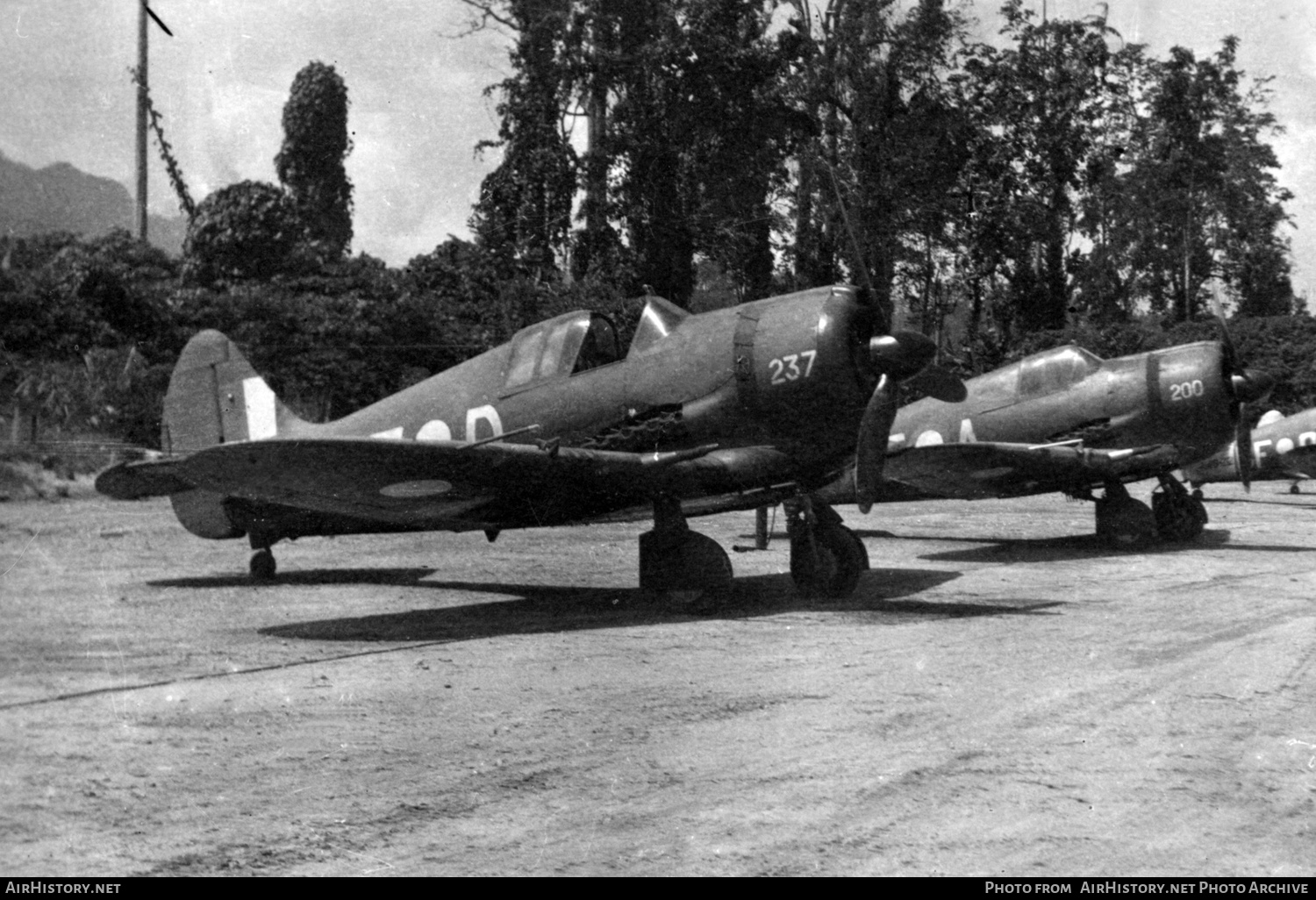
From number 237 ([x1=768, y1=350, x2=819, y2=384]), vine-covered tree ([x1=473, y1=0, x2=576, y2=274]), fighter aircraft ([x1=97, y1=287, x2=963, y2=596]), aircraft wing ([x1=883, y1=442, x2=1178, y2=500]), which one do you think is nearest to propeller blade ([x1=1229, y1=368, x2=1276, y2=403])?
aircraft wing ([x1=883, y1=442, x2=1178, y2=500])

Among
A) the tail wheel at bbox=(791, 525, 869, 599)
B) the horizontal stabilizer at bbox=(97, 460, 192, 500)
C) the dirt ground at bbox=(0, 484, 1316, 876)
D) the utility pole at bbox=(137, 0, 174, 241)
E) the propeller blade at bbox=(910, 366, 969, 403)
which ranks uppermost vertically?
the utility pole at bbox=(137, 0, 174, 241)

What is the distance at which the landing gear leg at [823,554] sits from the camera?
10.1 meters

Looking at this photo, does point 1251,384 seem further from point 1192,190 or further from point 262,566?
point 1192,190

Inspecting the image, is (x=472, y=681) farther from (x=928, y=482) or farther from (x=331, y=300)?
(x=331, y=300)

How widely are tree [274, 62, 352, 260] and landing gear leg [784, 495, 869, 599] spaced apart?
30.3 meters

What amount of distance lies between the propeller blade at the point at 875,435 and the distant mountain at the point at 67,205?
18.4 ft

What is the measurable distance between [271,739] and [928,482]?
422 inches

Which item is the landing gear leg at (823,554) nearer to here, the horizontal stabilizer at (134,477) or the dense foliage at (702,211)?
the horizontal stabilizer at (134,477)

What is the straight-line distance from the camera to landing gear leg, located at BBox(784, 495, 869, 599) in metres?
10.1

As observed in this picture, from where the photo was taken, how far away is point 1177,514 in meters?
15.5

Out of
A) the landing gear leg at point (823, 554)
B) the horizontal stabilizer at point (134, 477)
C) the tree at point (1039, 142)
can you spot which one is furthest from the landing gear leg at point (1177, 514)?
the tree at point (1039, 142)

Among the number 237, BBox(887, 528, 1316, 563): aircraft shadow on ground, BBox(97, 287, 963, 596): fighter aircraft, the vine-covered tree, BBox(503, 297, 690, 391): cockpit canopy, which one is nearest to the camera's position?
BBox(97, 287, 963, 596): fighter aircraft

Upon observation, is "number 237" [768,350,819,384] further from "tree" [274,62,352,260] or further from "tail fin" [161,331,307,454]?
"tree" [274,62,352,260]
